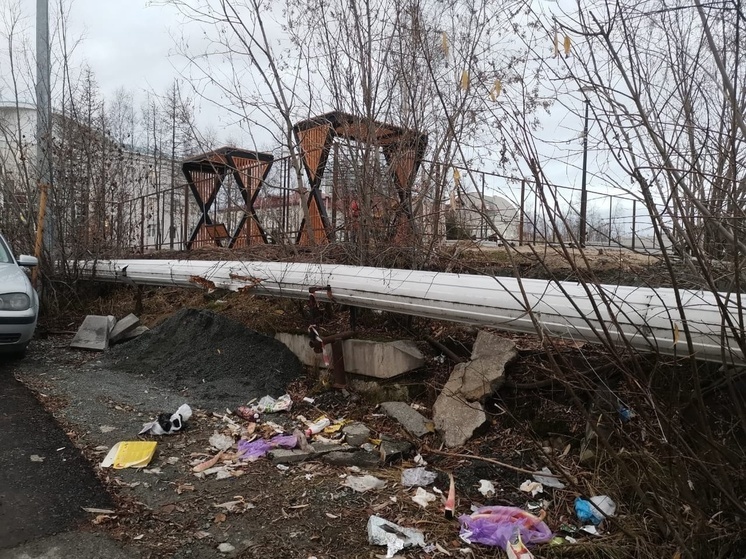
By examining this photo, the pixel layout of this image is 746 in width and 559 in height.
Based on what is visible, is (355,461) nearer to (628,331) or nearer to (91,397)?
(628,331)

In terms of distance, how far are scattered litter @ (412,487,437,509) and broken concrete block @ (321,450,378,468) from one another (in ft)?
1.65

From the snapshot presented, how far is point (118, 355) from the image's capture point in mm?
6488

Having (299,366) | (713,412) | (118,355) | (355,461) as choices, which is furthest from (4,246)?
(713,412)

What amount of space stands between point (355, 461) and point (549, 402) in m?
1.40

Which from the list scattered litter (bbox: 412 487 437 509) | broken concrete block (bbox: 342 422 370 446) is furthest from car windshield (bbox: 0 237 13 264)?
scattered litter (bbox: 412 487 437 509)

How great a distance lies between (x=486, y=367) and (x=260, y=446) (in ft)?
5.73

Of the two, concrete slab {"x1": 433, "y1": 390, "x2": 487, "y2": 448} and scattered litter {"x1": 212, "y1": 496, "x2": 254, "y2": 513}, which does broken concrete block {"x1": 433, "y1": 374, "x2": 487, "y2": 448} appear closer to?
concrete slab {"x1": 433, "y1": 390, "x2": 487, "y2": 448}

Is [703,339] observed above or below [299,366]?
above

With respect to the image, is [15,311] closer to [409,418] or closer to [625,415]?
[409,418]

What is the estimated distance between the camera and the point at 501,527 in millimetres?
2648

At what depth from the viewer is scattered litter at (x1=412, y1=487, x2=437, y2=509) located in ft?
9.79

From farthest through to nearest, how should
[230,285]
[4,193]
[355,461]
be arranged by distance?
1. [4,193]
2. [230,285]
3. [355,461]

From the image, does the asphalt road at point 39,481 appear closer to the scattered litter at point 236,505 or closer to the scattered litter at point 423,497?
the scattered litter at point 236,505

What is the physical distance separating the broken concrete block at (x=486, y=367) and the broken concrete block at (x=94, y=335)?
17.3ft
